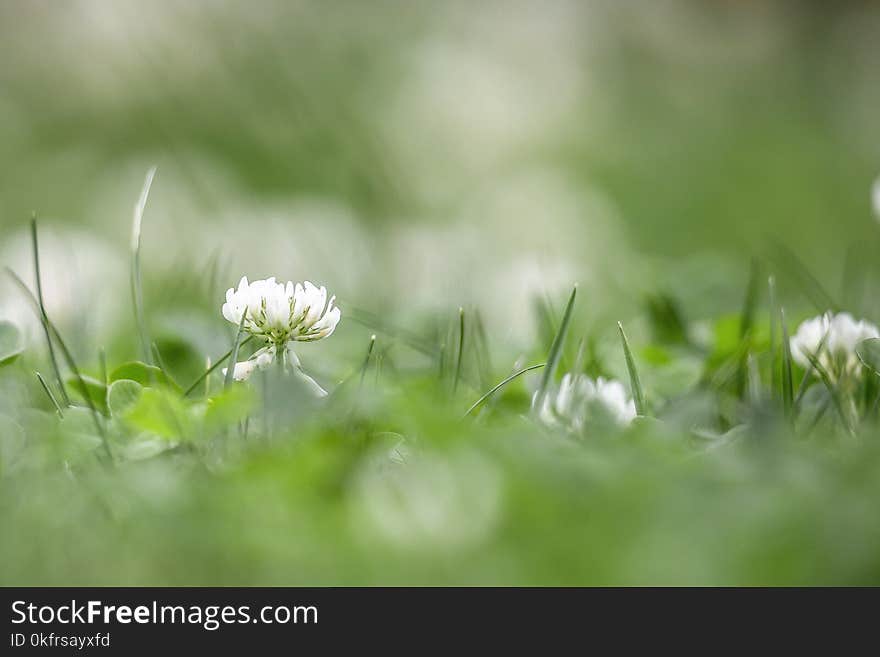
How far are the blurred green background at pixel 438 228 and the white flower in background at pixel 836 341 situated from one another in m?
0.18

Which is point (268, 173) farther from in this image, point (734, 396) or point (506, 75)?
point (734, 396)

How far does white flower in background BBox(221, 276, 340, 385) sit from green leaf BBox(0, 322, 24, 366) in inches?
11.2

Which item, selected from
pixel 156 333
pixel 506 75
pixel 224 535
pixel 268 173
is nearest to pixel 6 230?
pixel 268 173

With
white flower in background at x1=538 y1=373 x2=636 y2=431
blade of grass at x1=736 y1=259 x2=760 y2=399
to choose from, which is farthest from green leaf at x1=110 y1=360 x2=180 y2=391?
blade of grass at x1=736 y1=259 x2=760 y2=399

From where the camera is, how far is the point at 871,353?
1100 mm

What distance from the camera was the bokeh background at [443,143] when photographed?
8.93ft

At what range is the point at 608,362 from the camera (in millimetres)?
1426

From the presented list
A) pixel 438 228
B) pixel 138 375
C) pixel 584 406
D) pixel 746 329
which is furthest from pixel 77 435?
pixel 438 228

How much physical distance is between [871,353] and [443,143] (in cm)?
316

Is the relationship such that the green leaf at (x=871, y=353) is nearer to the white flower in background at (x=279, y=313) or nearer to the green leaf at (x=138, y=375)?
the white flower in background at (x=279, y=313)

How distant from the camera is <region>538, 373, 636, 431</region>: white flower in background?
100cm

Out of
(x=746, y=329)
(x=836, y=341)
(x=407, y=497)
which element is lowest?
(x=407, y=497)

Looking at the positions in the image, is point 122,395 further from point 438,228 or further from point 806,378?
point 438,228

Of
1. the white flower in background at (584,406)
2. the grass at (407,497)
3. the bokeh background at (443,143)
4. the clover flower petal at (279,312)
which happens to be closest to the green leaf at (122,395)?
the grass at (407,497)
